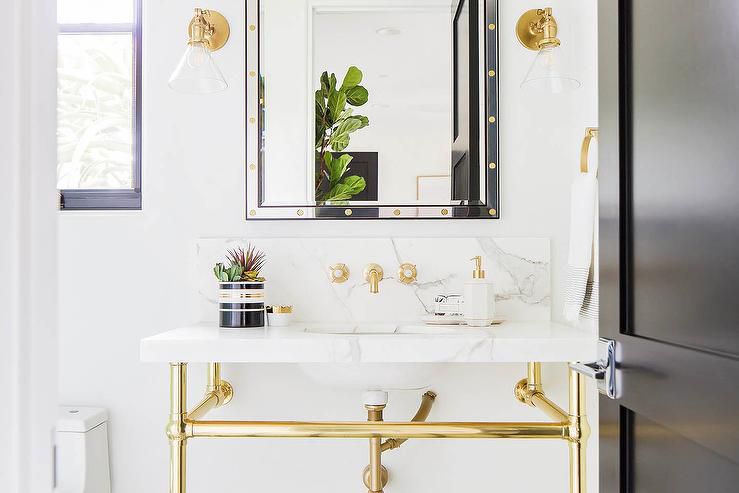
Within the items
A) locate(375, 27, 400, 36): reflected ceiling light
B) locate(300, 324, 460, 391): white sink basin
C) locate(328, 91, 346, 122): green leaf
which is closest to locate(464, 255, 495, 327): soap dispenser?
locate(300, 324, 460, 391): white sink basin

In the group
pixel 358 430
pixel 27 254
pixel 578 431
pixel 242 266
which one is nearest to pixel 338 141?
pixel 242 266

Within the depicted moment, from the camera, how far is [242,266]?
1.66 meters

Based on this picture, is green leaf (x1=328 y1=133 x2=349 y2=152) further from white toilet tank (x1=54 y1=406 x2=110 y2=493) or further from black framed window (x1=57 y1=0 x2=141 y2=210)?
white toilet tank (x1=54 y1=406 x2=110 y2=493)

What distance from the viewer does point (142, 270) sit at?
1.83 m

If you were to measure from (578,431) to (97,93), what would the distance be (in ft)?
5.37

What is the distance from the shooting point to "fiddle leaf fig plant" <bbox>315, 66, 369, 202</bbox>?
5.93 feet

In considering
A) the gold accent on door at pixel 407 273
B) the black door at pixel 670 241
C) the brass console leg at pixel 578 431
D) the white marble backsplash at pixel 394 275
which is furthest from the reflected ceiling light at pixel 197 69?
the brass console leg at pixel 578 431

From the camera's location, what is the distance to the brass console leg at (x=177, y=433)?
54.7 inches

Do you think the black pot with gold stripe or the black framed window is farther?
→ the black framed window

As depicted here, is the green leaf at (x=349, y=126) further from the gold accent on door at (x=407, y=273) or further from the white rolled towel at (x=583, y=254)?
the white rolled towel at (x=583, y=254)

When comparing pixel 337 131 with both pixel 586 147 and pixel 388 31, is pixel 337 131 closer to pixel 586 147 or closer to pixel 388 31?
pixel 388 31

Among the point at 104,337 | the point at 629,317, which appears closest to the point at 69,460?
the point at 104,337

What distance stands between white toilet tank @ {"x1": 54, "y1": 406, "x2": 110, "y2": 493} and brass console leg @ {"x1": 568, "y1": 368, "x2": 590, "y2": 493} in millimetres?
1239

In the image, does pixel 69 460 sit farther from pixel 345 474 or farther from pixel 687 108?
pixel 687 108
